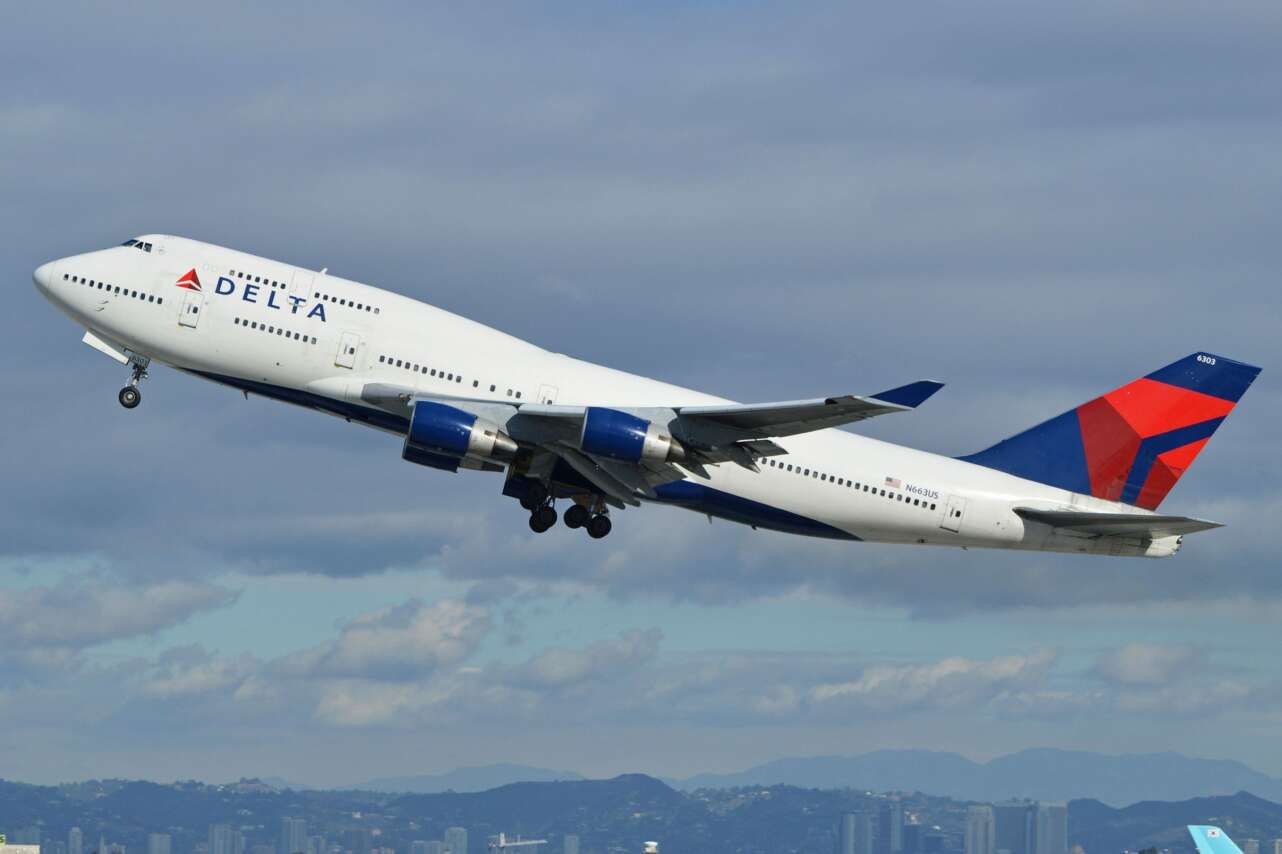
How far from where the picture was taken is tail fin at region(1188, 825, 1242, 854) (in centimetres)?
5044

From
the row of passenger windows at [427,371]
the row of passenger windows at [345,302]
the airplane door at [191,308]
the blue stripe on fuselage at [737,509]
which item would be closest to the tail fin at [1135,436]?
the blue stripe on fuselage at [737,509]

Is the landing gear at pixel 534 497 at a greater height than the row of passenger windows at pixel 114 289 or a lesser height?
lesser

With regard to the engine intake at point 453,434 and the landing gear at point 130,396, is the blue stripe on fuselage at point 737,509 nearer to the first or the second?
the engine intake at point 453,434

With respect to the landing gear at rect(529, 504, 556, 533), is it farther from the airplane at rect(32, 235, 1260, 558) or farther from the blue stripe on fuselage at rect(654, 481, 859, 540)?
the blue stripe on fuselage at rect(654, 481, 859, 540)

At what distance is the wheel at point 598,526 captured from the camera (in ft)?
185

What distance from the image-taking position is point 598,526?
5638 centimetres

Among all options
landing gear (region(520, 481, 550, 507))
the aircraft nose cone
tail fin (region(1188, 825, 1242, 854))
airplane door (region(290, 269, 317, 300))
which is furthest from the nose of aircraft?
tail fin (region(1188, 825, 1242, 854))

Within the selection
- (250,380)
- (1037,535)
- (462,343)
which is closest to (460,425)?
(462,343)

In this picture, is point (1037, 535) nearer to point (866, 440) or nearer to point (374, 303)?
point (866, 440)

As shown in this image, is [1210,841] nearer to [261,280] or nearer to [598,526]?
[598,526]

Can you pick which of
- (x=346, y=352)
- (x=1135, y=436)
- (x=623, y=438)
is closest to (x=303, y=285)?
(x=346, y=352)

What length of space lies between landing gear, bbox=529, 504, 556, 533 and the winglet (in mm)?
13427

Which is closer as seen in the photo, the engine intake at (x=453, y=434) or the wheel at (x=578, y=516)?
the engine intake at (x=453, y=434)

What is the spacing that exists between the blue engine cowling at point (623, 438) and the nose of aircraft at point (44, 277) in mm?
17562
